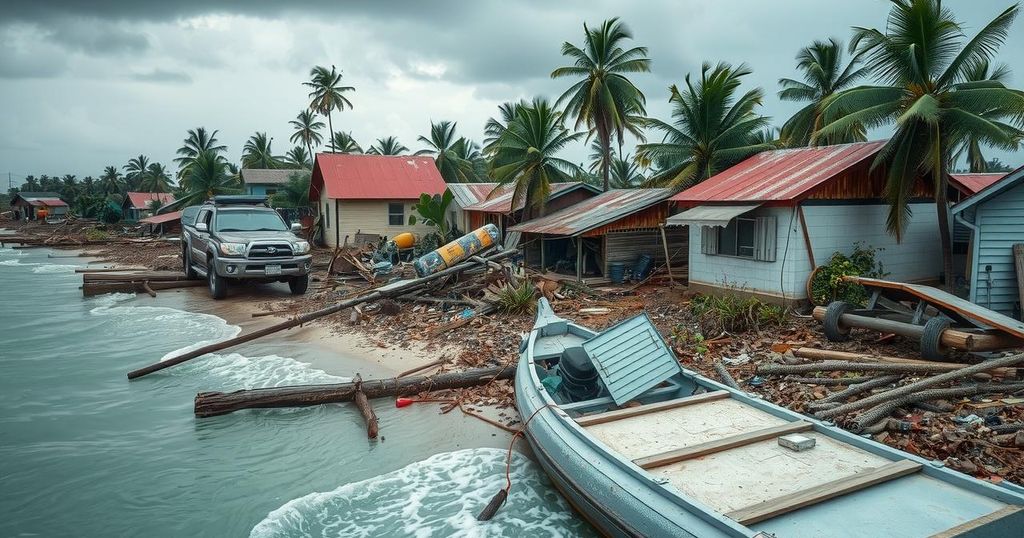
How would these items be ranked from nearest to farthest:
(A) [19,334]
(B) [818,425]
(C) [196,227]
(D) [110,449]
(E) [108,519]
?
(B) [818,425] < (E) [108,519] < (D) [110,449] < (A) [19,334] < (C) [196,227]

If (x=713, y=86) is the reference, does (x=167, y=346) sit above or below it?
below

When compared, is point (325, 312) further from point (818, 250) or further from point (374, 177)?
point (374, 177)

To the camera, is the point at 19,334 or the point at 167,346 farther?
the point at 19,334

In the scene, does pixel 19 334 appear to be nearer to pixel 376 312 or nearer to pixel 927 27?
pixel 376 312

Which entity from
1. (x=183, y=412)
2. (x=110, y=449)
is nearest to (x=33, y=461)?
(x=110, y=449)

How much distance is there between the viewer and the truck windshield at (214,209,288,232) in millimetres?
16281

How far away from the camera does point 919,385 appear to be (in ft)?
23.3

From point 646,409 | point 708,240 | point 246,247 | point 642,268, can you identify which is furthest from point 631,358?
point 246,247

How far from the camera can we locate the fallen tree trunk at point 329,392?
8742mm

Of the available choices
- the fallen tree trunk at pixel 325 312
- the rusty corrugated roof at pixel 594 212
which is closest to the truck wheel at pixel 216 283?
the fallen tree trunk at pixel 325 312

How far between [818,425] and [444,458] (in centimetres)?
422

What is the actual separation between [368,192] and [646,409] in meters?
23.8

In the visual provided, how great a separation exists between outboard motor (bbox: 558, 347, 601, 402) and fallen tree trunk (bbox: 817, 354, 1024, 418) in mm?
2589

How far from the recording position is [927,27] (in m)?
12.1
